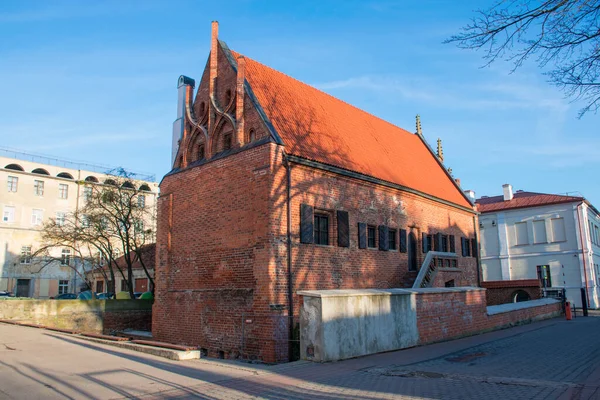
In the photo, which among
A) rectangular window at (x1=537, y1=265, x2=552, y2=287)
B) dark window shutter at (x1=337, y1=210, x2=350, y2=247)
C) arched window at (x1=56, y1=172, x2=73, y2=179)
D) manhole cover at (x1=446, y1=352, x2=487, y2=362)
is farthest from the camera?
arched window at (x1=56, y1=172, x2=73, y2=179)

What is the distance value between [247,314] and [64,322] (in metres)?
11.4

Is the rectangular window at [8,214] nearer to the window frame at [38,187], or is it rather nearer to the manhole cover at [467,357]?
the window frame at [38,187]

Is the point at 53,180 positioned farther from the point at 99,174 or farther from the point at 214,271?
the point at 214,271

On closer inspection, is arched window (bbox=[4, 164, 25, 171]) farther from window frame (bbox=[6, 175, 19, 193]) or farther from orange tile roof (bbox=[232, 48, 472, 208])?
orange tile roof (bbox=[232, 48, 472, 208])

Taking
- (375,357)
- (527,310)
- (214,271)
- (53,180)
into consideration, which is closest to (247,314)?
(214,271)

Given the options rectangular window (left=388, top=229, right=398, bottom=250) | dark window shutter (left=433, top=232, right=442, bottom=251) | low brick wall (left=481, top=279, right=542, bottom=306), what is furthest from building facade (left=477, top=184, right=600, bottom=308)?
rectangular window (left=388, top=229, right=398, bottom=250)

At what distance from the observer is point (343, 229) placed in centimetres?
1616

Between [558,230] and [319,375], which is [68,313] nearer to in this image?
[319,375]

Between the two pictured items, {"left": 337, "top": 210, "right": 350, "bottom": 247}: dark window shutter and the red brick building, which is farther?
{"left": 337, "top": 210, "right": 350, "bottom": 247}: dark window shutter

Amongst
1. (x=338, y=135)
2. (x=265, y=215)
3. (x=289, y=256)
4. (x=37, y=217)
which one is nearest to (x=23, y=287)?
(x=37, y=217)

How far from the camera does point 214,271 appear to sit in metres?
15.5

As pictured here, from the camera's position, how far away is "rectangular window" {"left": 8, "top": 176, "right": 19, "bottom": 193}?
47.9m

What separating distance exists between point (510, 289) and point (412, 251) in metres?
11.3

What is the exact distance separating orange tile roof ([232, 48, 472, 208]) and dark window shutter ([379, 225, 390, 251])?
193cm
